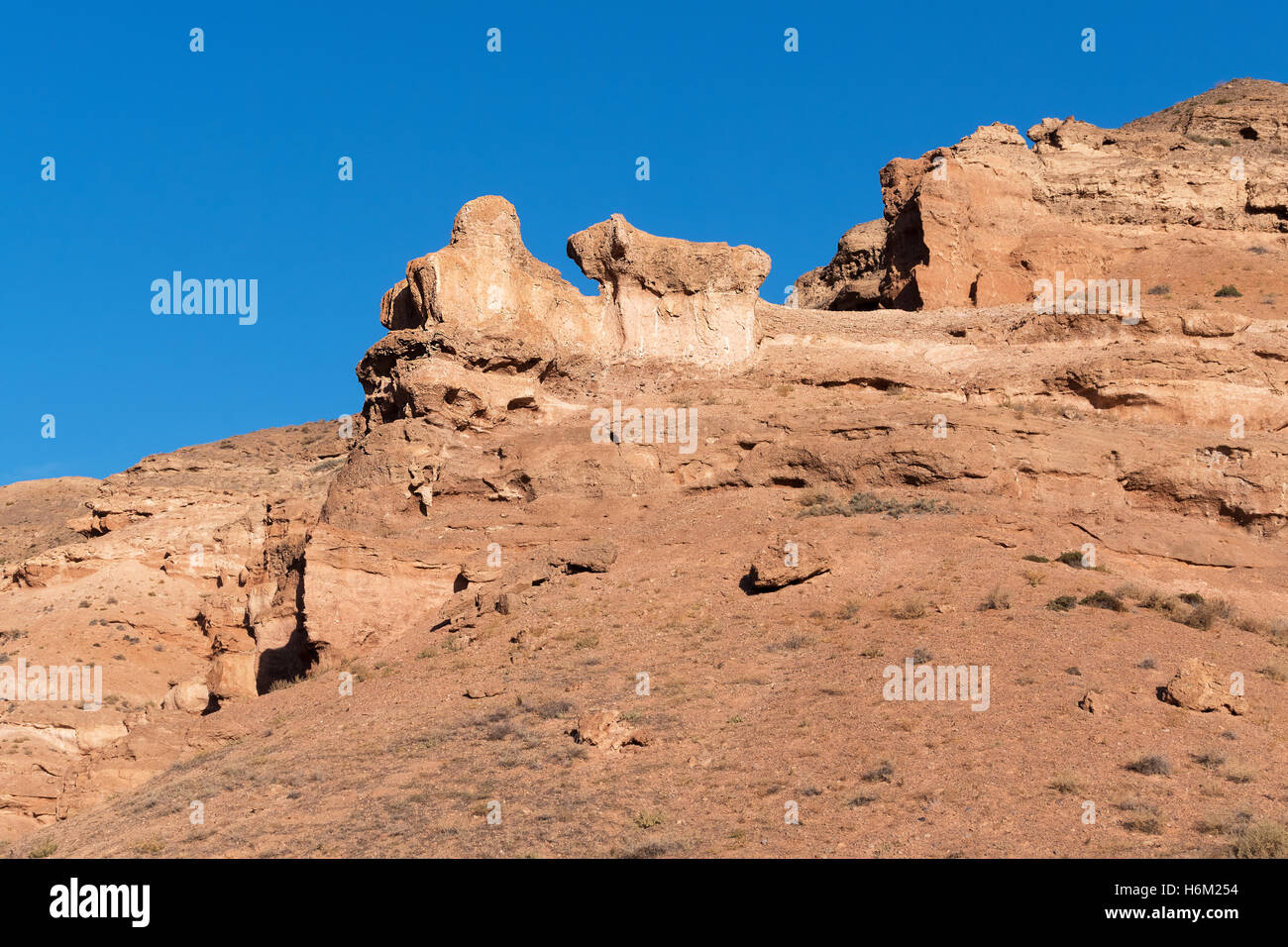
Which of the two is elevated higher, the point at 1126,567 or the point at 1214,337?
the point at 1214,337

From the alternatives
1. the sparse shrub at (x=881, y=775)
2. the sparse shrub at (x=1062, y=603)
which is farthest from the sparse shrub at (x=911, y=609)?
the sparse shrub at (x=881, y=775)

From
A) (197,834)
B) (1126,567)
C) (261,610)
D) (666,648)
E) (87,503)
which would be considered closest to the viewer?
(197,834)

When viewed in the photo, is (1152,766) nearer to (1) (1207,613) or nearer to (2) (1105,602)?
(2) (1105,602)

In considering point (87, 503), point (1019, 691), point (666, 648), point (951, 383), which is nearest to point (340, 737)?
point (666, 648)

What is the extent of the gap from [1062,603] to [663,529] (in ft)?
22.7

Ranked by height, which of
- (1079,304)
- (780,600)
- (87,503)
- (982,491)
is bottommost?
(780,600)

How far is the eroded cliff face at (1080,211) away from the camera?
33.3 meters

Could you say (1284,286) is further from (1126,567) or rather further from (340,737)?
(340,737)

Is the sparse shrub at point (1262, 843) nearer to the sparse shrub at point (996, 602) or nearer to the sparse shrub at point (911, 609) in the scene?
the sparse shrub at point (996, 602)

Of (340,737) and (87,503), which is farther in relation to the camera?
(87,503)

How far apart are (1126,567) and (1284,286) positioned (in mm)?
15987

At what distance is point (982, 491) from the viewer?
2131 cm

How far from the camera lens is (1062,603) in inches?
661

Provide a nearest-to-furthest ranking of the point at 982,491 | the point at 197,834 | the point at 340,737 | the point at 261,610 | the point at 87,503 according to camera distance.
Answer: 1. the point at 197,834
2. the point at 340,737
3. the point at 982,491
4. the point at 261,610
5. the point at 87,503
